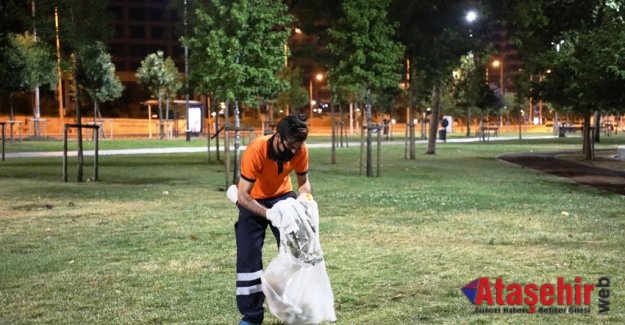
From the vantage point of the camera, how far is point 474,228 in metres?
10.4

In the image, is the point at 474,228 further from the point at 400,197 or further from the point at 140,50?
the point at 140,50

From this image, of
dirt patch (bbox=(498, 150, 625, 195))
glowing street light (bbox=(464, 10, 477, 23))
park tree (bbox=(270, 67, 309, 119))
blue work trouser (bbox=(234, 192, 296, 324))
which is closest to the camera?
blue work trouser (bbox=(234, 192, 296, 324))

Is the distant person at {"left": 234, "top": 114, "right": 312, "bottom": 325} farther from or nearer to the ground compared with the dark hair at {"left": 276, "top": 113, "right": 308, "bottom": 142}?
nearer to the ground

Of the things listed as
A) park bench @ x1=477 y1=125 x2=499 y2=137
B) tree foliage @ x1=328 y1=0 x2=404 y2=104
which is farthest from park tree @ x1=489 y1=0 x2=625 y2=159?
park bench @ x1=477 y1=125 x2=499 y2=137

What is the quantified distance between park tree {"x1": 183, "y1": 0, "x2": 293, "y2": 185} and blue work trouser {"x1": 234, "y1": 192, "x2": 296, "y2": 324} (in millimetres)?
10493

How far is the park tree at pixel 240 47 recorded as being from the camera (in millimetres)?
15773

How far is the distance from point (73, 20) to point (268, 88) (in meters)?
5.74

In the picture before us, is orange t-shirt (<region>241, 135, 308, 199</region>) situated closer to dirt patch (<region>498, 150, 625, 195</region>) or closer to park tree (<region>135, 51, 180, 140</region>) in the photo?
dirt patch (<region>498, 150, 625, 195</region>)

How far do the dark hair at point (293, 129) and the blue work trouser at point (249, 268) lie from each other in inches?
27.2

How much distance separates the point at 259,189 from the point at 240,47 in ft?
35.5

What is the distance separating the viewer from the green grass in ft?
20.4

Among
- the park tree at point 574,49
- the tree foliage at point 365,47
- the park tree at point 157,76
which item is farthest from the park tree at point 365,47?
the park tree at point 157,76

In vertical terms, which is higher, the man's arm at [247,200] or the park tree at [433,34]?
the park tree at [433,34]

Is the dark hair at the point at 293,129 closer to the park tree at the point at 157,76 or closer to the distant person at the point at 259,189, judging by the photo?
the distant person at the point at 259,189
